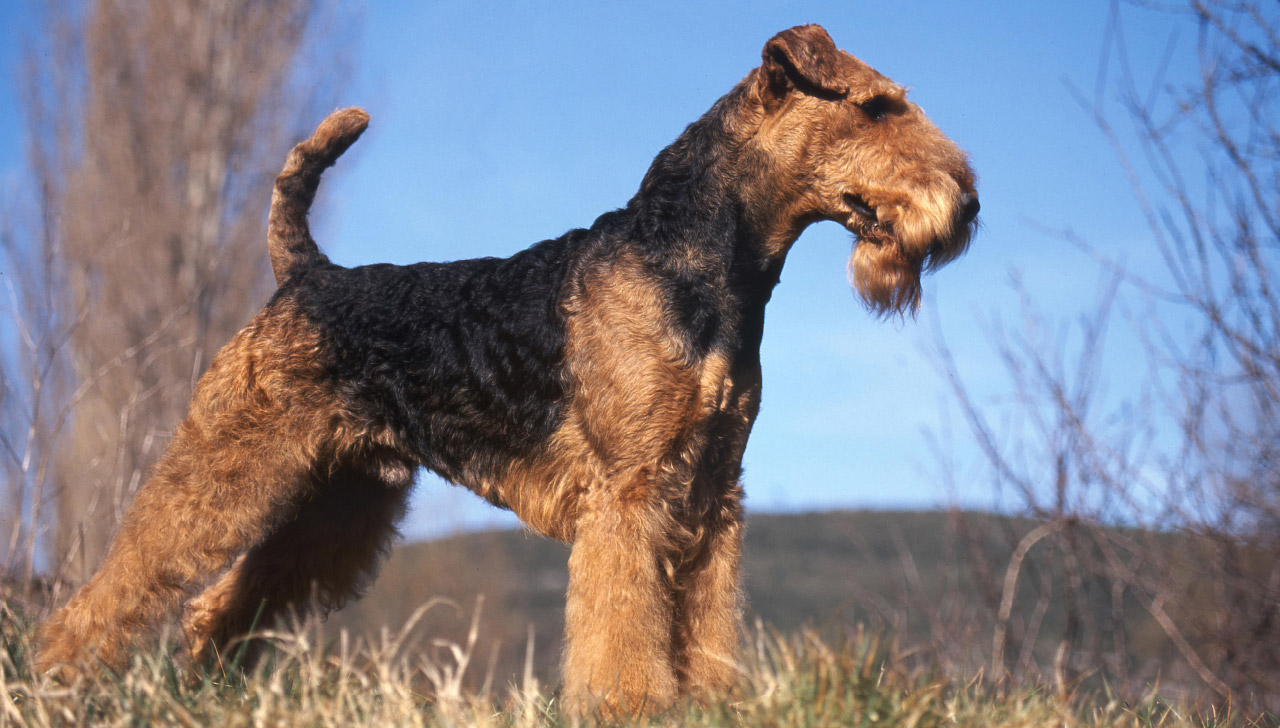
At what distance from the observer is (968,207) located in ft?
9.64

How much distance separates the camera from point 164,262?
7.69 meters

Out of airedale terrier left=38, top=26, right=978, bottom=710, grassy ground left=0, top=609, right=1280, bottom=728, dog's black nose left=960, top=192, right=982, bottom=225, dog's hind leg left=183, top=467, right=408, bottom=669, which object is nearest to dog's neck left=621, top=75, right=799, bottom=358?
airedale terrier left=38, top=26, right=978, bottom=710

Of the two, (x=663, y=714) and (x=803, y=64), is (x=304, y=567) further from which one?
(x=803, y=64)

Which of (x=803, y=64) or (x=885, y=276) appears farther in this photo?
(x=885, y=276)

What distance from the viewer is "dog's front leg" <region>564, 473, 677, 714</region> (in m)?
2.60

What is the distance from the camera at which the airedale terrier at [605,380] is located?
109 inches

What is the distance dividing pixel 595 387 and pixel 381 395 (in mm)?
830

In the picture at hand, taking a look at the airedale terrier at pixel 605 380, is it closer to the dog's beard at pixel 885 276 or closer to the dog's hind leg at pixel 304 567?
the dog's beard at pixel 885 276

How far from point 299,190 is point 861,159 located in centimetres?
219

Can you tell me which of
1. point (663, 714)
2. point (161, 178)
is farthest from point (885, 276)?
point (161, 178)

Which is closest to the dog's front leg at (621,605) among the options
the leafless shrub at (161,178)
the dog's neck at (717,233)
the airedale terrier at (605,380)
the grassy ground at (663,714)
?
the airedale terrier at (605,380)

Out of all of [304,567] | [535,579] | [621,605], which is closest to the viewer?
[621,605]

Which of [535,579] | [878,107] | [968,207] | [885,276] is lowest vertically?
[535,579]

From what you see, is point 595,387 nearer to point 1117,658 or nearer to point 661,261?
point 661,261
